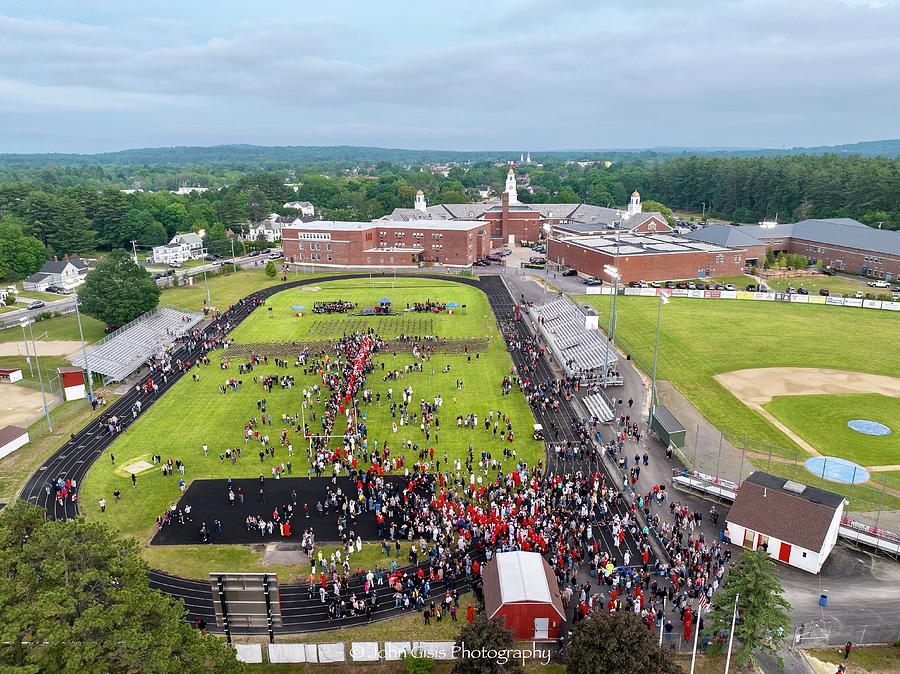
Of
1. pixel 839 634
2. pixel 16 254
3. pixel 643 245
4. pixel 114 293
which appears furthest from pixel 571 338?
pixel 16 254

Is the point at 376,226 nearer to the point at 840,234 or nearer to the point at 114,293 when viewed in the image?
the point at 114,293

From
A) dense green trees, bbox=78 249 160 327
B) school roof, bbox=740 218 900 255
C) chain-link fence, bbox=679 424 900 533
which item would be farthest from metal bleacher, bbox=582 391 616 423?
school roof, bbox=740 218 900 255

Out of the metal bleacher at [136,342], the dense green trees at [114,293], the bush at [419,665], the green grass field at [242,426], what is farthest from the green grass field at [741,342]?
the dense green trees at [114,293]

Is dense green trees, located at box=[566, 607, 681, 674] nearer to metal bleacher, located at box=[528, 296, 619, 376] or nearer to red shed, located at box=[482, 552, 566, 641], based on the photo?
red shed, located at box=[482, 552, 566, 641]

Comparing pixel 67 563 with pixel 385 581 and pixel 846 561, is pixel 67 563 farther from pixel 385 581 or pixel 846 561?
pixel 846 561

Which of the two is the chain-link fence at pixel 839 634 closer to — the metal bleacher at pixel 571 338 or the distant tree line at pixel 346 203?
the metal bleacher at pixel 571 338

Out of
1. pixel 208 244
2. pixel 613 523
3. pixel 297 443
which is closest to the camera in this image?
pixel 613 523

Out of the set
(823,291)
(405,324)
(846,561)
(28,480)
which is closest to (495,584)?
(846,561)
